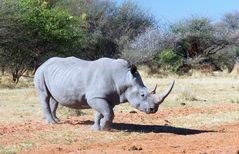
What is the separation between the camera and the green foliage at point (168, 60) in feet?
123

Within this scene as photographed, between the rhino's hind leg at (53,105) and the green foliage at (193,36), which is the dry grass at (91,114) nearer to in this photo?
the rhino's hind leg at (53,105)

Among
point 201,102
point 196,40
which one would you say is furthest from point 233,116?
point 196,40

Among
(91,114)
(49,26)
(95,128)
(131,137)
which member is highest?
(131,137)

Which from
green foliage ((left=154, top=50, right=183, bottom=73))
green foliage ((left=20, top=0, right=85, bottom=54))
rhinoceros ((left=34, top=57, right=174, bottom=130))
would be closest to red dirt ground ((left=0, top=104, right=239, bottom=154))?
rhinoceros ((left=34, top=57, right=174, bottom=130))

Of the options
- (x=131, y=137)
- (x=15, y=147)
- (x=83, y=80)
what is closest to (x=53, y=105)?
(x=83, y=80)

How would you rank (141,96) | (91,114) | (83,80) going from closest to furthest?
1. (141,96)
2. (83,80)
3. (91,114)

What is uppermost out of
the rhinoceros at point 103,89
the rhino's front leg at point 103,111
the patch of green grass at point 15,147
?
the rhinoceros at point 103,89

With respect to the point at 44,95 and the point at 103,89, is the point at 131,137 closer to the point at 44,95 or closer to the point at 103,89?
the point at 103,89

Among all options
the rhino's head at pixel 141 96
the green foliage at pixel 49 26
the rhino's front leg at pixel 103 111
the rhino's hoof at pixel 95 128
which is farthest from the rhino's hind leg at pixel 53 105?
the green foliage at pixel 49 26

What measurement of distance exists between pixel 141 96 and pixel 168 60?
85.8 feet

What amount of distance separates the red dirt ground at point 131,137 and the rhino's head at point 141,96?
1.67 feet

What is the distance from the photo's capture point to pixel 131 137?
1096 cm

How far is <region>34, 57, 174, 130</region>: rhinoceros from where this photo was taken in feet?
37.8

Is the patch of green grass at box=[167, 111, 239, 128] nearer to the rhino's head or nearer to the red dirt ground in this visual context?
the red dirt ground
